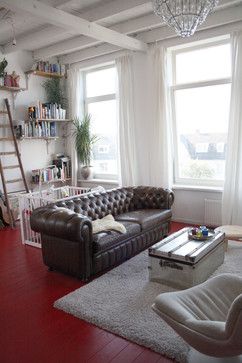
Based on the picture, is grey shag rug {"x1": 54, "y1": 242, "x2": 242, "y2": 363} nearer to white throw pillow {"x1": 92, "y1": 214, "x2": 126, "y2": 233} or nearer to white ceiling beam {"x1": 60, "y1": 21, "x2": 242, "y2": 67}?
white throw pillow {"x1": 92, "y1": 214, "x2": 126, "y2": 233}

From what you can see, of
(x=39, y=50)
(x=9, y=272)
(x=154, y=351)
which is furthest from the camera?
(x=39, y=50)

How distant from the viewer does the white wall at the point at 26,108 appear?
5840 mm

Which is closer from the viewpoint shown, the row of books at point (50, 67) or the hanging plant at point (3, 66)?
the hanging plant at point (3, 66)

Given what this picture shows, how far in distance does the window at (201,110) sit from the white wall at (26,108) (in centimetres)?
281

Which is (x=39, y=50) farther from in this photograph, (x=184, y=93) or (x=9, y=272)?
(x=9, y=272)

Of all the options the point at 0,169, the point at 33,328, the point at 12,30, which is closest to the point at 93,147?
the point at 0,169

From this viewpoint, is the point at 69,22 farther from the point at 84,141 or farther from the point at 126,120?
the point at 84,141

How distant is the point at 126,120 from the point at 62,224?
10.4 feet

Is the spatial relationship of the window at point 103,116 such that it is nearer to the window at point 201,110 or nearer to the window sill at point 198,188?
the window at point 201,110

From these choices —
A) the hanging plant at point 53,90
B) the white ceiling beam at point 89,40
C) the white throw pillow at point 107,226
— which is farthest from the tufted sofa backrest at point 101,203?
the hanging plant at point 53,90

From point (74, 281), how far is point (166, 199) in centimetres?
188

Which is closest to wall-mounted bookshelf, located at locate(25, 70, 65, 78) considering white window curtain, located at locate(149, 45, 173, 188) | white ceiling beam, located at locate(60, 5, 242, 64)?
white ceiling beam, located at locate(60, 5, 242, 64)

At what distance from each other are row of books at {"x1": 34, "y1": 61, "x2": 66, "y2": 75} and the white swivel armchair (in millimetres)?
5362

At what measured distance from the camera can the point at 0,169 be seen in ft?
17.5
